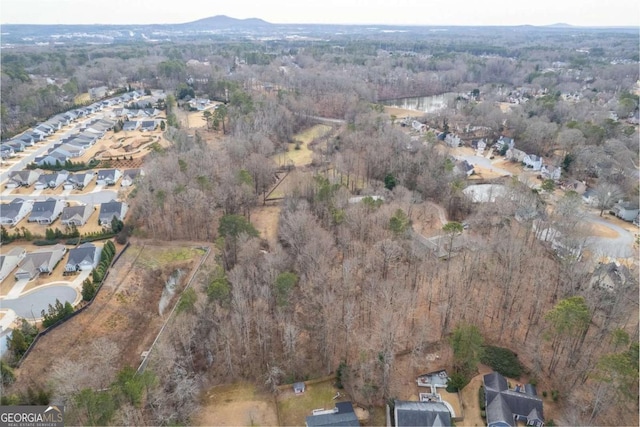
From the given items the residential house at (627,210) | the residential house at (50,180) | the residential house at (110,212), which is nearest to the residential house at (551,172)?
the residential house at (627,210)

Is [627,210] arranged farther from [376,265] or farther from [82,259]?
[82,259]

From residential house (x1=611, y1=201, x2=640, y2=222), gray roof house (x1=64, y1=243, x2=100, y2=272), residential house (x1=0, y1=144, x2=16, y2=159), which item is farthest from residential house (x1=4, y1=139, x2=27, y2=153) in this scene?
residential house (x1=611, y1=201, x2=640, y2=222)

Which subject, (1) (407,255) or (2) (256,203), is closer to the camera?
(1) (407,255)

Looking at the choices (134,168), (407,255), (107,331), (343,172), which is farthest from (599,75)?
(107,331)

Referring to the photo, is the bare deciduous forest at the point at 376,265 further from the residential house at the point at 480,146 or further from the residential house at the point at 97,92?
the residential house at the point at 97,92

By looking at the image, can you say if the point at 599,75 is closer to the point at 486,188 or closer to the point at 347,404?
the point at 486,188

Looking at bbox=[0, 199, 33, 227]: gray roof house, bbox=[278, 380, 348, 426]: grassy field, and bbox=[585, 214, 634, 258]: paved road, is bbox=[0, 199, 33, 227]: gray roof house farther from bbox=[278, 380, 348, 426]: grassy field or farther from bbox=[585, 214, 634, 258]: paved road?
bbox=[585, 214, 634, 258]: paved road
